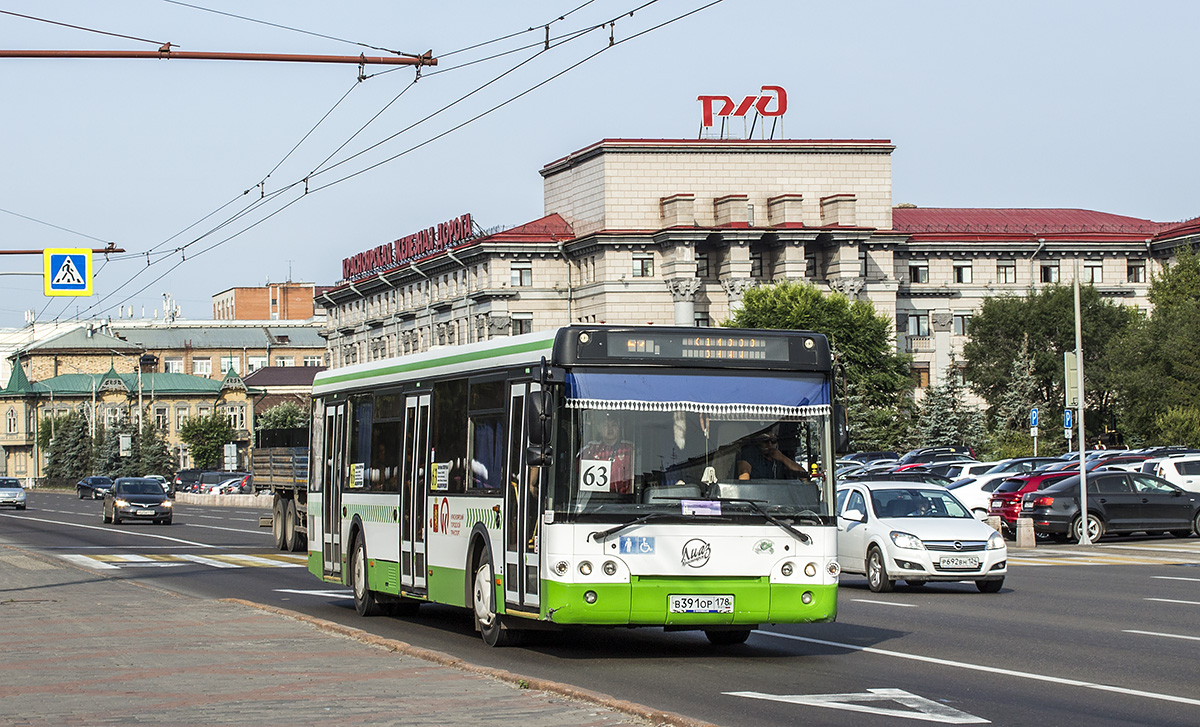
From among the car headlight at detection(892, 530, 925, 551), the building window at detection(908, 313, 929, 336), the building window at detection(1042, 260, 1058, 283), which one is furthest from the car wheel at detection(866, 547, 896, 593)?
the building window at detection(1042, 260, 1058, 283)

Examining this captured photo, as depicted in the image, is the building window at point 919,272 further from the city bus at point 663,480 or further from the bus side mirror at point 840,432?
the bus side mirror at point 840,432

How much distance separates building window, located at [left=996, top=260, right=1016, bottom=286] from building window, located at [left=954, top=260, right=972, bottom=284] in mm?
1895

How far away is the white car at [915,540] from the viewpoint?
22.1m

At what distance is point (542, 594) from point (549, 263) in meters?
91.8

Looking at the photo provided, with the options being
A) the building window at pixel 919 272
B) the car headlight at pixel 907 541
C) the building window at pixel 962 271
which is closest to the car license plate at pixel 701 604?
the car headlight at pixel 907 541

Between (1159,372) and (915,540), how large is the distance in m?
54.2

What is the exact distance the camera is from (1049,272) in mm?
109125

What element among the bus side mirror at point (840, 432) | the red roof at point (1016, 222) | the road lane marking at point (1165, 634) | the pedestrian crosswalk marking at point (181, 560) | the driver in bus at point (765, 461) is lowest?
the road lane marking at point (1165, 634)

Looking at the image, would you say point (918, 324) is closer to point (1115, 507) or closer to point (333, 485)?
point (1115, 507)

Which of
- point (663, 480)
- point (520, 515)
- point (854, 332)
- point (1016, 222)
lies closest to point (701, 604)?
point (663, 480)

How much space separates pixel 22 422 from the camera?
161625 millimetres

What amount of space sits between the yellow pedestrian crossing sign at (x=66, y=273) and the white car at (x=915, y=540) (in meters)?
16.3

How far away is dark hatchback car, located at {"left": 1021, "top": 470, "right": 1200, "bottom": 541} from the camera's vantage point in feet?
116

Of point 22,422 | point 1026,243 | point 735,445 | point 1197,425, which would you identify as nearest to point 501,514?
point 735,445
